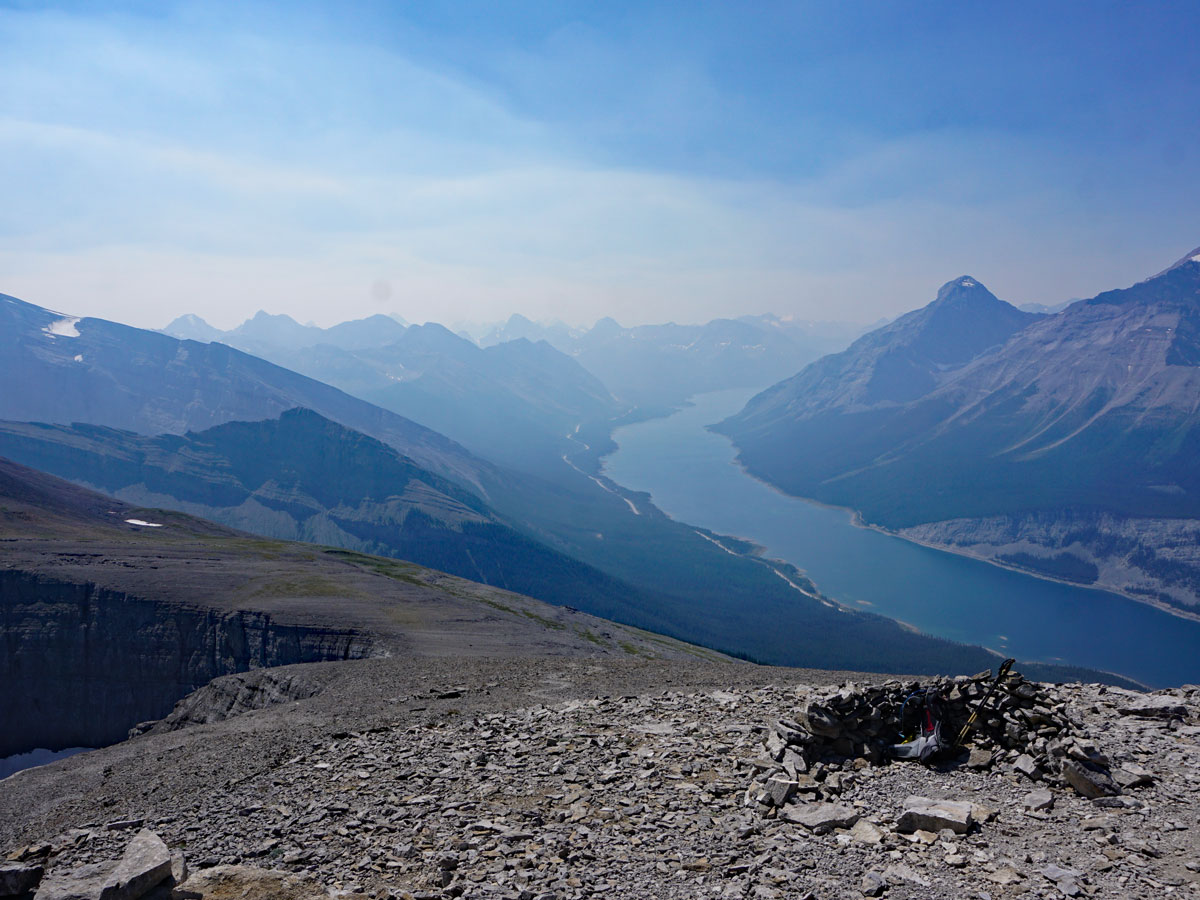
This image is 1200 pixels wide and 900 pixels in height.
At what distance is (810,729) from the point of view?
20.5m

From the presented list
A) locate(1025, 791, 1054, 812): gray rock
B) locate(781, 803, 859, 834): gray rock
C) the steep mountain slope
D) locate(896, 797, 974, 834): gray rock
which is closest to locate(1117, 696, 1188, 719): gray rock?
locate(1025, 791, 1054, 812): gray rock

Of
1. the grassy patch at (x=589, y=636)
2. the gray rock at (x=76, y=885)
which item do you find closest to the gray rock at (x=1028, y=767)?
the gray rock at (x=76, y=885)

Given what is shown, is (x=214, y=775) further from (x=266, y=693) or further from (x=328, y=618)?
(x=328, y=618)

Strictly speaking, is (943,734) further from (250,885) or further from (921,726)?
(250,885)

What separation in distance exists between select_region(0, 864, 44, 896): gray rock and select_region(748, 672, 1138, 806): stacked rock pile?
16.2 meters

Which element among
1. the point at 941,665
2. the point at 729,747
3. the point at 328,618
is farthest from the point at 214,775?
the point at 941,665

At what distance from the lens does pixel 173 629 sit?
73500mm

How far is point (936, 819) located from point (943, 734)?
20.7ft

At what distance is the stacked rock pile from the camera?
17312 mm

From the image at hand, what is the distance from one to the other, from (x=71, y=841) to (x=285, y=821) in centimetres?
570

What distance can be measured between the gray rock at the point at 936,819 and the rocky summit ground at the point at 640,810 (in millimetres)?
45

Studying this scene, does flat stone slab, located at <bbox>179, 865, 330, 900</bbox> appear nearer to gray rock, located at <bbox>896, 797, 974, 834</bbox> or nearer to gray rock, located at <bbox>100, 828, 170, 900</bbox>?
gray rock, located at <bbox>100, 828, 170, 900</bbox>

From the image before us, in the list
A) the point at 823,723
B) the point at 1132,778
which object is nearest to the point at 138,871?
the point at 823,723

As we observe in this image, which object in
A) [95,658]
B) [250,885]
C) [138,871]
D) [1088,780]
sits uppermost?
[1088,780]
